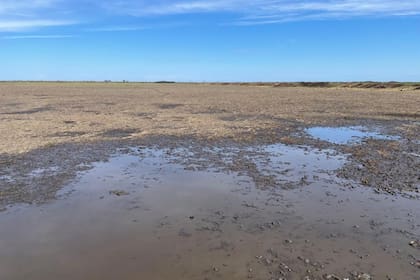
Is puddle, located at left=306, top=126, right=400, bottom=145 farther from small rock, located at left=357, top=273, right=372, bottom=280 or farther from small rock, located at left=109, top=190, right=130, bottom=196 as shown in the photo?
small rock, located at left=357, top=273, right=372, bottom=280

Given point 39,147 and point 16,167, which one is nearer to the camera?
point 16,167

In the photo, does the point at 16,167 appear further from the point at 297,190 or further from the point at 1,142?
the point at 297,190

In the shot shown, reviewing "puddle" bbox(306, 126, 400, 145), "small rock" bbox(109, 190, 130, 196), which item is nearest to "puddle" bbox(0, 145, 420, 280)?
"small rock" bbox(109, 190, 130, 196)

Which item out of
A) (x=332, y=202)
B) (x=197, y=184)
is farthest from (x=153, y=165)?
(x=332, y=202)

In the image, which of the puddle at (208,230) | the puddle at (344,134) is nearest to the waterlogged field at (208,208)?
the puddle at (208,230)

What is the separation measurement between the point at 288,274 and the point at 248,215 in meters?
2.21

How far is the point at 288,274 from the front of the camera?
5121 mm

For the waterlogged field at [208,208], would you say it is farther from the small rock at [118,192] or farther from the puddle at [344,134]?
the puddle at [344,134]

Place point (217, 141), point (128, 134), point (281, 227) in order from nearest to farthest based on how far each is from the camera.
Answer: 1. point (281, 227)
2. point (217, 141)
3. point (128, 134)

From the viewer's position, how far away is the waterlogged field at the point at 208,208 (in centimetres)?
→ 538

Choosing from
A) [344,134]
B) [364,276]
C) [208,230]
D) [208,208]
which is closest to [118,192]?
[208,208]

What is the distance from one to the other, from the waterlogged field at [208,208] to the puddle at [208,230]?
0.9 inches

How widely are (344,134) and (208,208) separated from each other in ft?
36.9

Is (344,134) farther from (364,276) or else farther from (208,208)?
(364,276)
